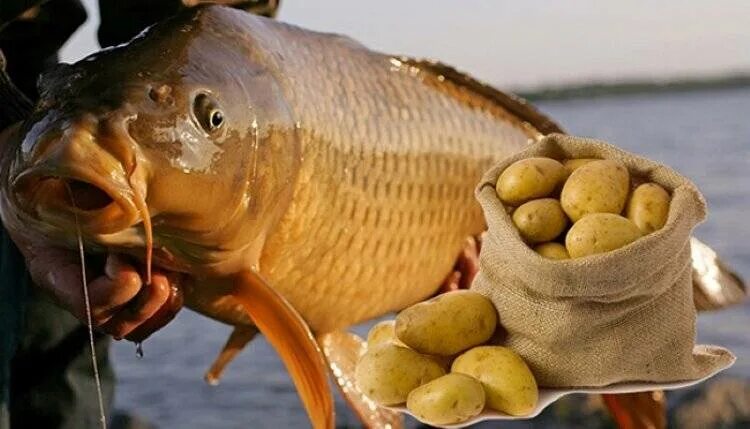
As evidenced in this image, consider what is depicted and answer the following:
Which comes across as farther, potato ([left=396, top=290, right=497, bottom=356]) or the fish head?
potato ([left=396, top=290, right=497, bottom=356])

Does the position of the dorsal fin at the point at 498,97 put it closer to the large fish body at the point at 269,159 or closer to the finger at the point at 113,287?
the large fish body at the point at 269,159

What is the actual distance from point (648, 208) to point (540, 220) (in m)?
0.14

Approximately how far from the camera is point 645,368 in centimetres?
147

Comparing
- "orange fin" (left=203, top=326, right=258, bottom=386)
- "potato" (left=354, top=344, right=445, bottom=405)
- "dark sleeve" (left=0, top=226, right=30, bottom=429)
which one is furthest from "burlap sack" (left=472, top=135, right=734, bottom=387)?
"dark sleeve" (left=0, top=226, right=30, bottom=429)

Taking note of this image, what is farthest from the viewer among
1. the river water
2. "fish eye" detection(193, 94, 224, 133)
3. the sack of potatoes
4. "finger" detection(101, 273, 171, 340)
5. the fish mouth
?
the river water

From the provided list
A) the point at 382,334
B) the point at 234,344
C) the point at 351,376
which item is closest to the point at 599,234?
the point at 382,334

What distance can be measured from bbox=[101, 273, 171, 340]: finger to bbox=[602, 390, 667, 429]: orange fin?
0.71 m

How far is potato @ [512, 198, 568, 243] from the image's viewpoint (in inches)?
56.0

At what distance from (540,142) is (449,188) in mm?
625

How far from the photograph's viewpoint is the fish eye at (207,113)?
152 cm

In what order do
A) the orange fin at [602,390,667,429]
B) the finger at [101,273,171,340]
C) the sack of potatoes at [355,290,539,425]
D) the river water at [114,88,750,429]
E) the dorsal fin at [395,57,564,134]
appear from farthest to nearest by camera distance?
1. the river water at [114,88,750,429]
2. the dorsal fin at [395,57,564,134]
3. the orange fin at [602,390,667,429]
4. the finger at [101,273,171,340]
5. the sack of potatoes at [355,290,539,425]

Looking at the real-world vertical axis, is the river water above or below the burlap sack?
below

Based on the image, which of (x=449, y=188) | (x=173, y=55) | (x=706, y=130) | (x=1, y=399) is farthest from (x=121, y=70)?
(x=706, y=130)

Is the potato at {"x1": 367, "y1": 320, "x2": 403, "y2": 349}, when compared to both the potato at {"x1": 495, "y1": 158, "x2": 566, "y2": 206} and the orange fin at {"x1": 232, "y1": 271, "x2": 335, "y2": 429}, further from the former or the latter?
the potato at {"x1": 495, "y1": 158, "x2": 566, "y2": 206}
